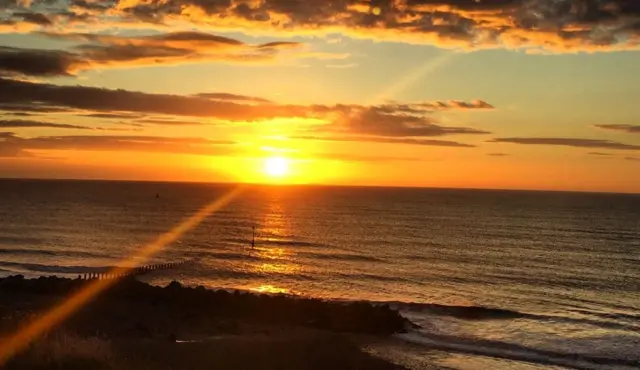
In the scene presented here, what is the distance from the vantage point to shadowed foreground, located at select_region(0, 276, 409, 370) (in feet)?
58.5

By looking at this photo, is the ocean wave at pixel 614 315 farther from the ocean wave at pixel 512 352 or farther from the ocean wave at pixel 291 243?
the ocean wave at pixel 291 243

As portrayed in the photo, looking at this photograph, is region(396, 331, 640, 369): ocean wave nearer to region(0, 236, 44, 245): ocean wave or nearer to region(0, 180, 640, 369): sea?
region(0, 180, 640, 369): sea

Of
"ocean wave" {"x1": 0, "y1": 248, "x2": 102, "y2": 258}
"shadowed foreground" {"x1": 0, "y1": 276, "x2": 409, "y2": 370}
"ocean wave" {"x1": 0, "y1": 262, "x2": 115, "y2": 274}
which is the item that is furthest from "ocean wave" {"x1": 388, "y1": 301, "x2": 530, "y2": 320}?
"ocean wave" {"x1": 0, "y1": 248, "x2": 102, "y2": 258}

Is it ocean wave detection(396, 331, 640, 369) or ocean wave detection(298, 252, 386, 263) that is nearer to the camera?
ocean wave detection(396, 331, 640, 369)

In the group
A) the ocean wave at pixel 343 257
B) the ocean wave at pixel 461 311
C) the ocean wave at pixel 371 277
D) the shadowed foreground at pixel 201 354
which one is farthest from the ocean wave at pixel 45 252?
the shadowed foreground at pixel 201 354

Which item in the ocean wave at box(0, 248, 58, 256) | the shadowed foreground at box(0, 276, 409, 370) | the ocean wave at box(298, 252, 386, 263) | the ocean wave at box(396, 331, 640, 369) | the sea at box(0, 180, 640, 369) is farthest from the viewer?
the ocean wave at box(298, 252, 386, 263)

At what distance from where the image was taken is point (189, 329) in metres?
32.4

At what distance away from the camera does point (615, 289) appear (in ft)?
177

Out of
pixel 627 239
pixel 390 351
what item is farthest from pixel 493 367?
pixel 627 239

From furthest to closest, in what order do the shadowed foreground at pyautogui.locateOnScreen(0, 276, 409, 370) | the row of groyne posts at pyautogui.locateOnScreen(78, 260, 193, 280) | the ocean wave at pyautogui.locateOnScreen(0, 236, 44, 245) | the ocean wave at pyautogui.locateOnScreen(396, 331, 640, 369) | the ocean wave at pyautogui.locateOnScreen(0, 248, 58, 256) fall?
the ocean wave at pyautogui.locateOnScreen(0, 236, 44, 245) → the ocean wave at pyautogui.locateOnScreen(0, 248, 58, 256) → the row of groyne posts at pyautogui.locateOnScreen(78, 260, 193, 280) → the ocean wave at pyautogui.locateOnScreen(396, 331, 640, 369) → the shadowed foreground at pyautogui.locateOnScreen(0, 276, 409, 370)

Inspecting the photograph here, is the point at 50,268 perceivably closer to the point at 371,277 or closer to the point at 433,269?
the point at 371,277

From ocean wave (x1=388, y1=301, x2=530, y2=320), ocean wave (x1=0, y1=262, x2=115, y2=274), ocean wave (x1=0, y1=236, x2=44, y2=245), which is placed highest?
ocean wave (x1=388, y1=301, x2=530, y2=320)

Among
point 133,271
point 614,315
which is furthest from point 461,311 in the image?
point 133,271

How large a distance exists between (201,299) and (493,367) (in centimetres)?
1974
